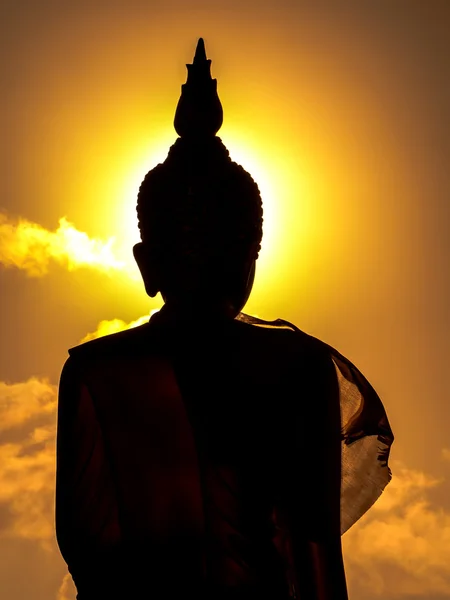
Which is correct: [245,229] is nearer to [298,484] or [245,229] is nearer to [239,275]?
[239,275]

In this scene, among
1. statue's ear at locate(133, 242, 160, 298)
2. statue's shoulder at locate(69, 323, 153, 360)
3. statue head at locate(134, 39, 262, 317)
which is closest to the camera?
statue's shoulder at locate(69, 323, 153, 360)

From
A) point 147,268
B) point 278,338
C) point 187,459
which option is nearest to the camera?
point 187,459

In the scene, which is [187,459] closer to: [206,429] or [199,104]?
[206,429]

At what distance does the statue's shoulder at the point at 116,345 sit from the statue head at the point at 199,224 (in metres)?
0.25

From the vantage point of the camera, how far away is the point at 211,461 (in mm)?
4715

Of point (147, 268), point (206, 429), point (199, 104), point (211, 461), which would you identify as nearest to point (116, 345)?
point (147, 268)

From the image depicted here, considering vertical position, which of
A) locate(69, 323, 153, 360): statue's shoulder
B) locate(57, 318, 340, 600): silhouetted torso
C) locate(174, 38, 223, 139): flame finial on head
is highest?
locate(174, 38, 223, 139): flame finial on head

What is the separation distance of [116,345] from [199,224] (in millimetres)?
697

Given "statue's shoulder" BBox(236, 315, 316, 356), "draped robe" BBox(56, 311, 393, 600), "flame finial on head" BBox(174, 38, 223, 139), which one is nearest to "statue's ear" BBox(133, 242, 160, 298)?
"draped robe" BBox(56, 311, 393, 600)

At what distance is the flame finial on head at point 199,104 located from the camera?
5395 mm

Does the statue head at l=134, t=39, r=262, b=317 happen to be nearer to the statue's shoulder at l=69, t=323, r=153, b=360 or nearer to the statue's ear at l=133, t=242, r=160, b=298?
the statue's ear at l=133, t=242, r=160, b=298

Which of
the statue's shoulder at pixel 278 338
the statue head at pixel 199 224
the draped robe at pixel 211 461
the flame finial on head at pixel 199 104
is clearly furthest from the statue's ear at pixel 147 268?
the flame finial on head at pixel 199 104

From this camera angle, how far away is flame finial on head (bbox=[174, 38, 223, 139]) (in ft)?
17.7

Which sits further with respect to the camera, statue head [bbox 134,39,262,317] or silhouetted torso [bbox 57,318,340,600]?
statue head [bbox 134,39,262,317]
